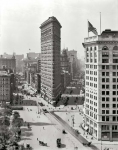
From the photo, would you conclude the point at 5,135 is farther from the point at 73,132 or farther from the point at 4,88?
the point at 4,88

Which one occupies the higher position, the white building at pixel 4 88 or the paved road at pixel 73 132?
the white building at pixel 4 88

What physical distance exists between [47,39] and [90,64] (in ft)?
221

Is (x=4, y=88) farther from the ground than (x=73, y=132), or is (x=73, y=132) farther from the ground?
(x=4, y=88)

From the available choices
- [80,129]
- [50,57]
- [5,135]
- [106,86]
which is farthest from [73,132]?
[50,57]

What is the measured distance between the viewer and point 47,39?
147m

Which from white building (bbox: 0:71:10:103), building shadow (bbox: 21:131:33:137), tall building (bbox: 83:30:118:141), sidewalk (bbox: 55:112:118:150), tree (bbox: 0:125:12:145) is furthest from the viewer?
white building (bbox: 0:71:10:103)

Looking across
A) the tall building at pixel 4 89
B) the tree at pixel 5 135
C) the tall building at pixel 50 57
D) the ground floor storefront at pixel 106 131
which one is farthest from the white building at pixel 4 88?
the ground floor storefront at pixel 106 131

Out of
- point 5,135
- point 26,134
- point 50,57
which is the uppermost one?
point 50,57

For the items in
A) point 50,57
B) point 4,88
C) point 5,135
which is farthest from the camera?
point 50,57

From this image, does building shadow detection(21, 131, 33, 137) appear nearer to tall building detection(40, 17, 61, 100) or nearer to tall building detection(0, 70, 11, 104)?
tall building detection(40, 17, 61, 100)

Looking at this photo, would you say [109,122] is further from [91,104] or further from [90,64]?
[90,64]

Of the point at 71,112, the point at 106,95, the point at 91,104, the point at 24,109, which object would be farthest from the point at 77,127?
the point at 24,109

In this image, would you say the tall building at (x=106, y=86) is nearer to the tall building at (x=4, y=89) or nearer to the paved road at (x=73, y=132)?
the paved road at (x=73, y=132)

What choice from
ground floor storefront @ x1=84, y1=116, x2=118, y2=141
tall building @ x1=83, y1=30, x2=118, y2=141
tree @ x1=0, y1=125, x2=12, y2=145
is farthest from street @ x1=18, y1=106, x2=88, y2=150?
tall building @ x1=83, y1=30, x2=118, y2=141
